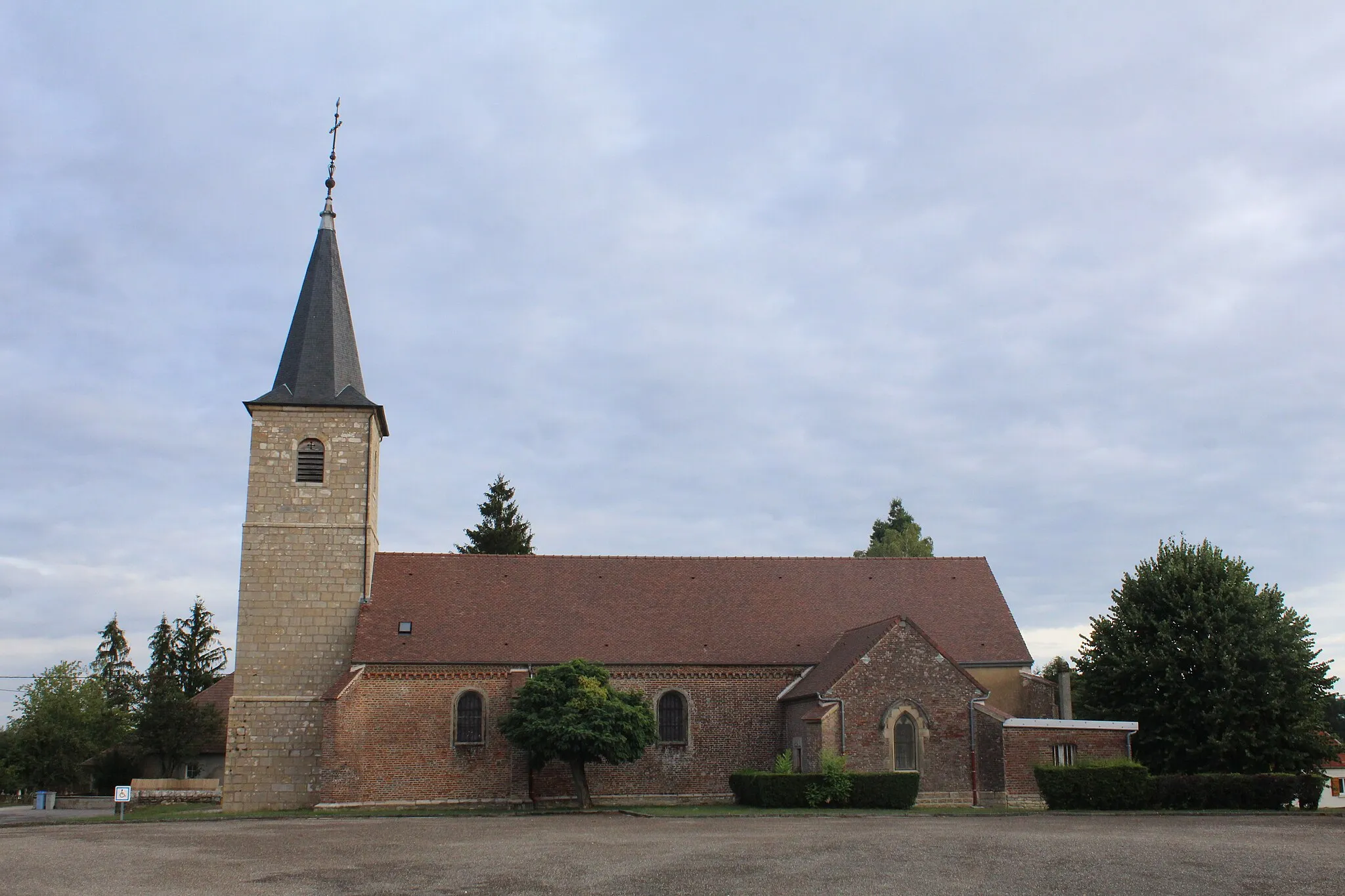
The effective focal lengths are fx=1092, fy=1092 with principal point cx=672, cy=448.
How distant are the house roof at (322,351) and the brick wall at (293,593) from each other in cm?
46

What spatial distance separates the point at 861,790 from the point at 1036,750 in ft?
19.9

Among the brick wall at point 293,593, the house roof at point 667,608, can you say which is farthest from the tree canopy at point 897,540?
the brick wall at point 293,593

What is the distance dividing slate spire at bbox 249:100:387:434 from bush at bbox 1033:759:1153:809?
2355 cm

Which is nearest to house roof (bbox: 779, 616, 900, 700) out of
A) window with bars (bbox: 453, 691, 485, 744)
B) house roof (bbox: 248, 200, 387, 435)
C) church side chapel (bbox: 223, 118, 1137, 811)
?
church side chapel (bbox: 223, 118, 1137, 811)

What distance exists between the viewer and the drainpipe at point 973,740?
31516 millimetres

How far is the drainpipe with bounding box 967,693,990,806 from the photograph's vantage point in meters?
31.5

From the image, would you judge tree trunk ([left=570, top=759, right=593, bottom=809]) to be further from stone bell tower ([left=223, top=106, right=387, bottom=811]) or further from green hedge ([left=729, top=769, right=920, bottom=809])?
stone bell tower ([left=223, top=106, right=387, bottom=811])

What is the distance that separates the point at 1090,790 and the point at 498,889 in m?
20.3

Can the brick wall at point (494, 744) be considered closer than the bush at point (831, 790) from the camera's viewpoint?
No

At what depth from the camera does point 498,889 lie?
46.7ft

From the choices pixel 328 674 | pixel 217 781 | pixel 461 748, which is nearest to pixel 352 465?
pixel 328 674

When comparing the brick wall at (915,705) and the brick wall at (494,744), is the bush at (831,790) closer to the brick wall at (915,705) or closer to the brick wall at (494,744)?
the brick wall at (915,705)

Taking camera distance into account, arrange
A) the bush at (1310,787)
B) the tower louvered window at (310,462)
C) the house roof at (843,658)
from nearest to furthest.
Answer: the bush at (1310,787) → the house roof at (843,658) → the tower louvered window at (310,462)

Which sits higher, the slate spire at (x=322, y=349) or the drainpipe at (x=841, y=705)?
the slate spire at (x=322, y=349)
